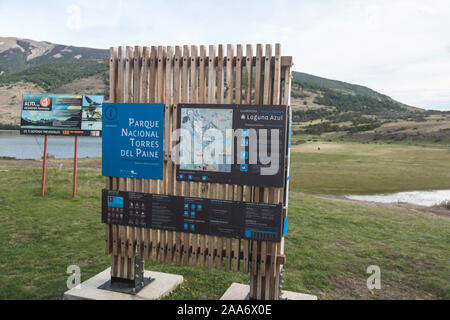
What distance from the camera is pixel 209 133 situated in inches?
206

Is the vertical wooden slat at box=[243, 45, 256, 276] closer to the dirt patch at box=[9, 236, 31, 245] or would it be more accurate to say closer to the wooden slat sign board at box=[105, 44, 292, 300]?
the wooden slat sign board at box=[105, 44, 292, 300]

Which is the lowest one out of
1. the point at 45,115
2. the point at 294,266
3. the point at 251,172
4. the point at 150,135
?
the point at 294,266

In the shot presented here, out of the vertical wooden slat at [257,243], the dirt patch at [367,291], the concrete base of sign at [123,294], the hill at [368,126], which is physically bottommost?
the dirt patch at [367,291]

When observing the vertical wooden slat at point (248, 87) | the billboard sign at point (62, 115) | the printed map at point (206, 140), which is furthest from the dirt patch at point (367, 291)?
the billboard sign at point (62, 115)

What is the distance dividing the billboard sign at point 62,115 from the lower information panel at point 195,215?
884 centimetres

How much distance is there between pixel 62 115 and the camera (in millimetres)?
14336

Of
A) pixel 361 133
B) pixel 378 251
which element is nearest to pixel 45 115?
pixel 378 251

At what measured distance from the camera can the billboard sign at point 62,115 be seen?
14.2 meters

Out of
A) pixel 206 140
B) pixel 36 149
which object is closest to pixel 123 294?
pixel 206 140

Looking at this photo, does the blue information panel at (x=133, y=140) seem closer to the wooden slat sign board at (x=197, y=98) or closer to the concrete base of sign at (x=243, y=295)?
the wooden slat sign board at (x=197, y=98)

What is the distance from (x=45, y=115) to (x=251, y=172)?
39.9 feet

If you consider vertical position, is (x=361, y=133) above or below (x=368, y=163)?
above

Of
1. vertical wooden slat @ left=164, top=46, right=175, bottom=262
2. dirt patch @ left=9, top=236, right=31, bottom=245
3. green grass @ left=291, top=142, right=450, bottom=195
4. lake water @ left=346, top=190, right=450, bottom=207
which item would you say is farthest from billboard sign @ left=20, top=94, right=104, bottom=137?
lake water @ left=346, top=190, right=450, bottom=207

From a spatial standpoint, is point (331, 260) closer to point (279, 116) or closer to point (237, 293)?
point (237, 293)
